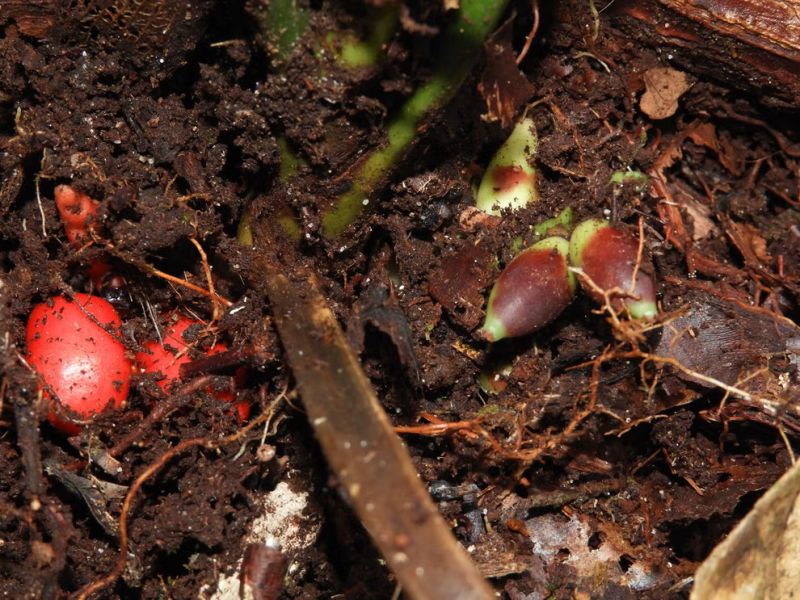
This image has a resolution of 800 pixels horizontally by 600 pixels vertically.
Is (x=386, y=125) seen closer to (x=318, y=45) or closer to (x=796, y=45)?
(x=318, y=45)

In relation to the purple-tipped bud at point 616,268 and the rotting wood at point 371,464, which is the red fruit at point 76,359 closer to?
the rotting wood at point 371,464

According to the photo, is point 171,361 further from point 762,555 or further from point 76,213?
point 762,555

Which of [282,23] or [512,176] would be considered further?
[512,176]

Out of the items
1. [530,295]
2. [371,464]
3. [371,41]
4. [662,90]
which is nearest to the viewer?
[371,464]

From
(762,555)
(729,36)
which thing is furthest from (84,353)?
(729,36)

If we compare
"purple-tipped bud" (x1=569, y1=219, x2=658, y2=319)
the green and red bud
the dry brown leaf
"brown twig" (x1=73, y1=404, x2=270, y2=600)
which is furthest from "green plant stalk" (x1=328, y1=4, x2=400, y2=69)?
the dry brown leaf
